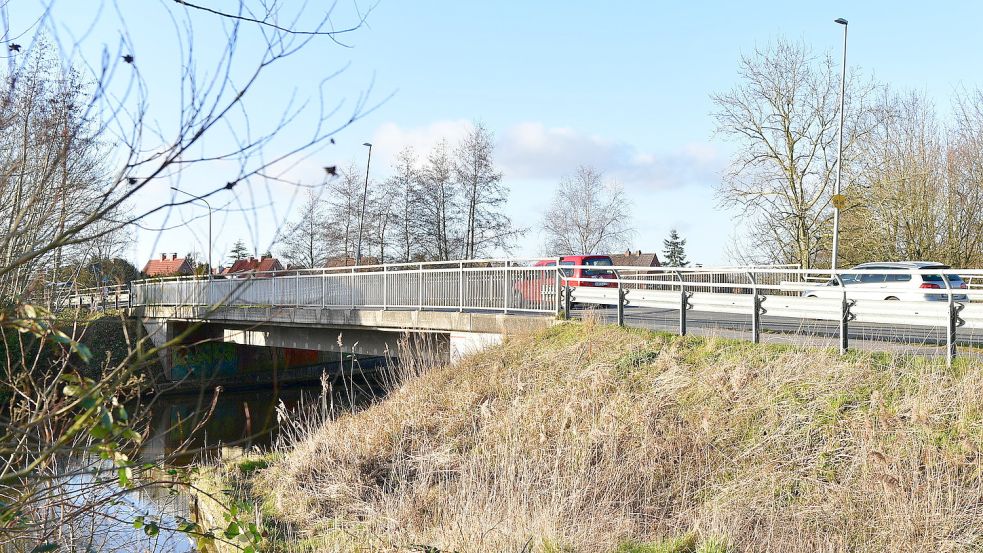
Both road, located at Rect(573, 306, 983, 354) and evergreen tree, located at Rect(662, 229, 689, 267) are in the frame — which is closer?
road, located at Rect(573, 306, 983, 354)

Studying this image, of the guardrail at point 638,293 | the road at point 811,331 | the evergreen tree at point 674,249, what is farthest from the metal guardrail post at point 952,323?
the evergreen tree at point 674,249

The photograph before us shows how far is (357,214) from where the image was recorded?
39062 mm

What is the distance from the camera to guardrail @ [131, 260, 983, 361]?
9820mm

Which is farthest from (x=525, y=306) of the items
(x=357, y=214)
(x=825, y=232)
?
(x=357, y=214)

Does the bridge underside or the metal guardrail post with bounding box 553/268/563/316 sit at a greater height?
the metal guardrail post with bounding box 553/268/563/316

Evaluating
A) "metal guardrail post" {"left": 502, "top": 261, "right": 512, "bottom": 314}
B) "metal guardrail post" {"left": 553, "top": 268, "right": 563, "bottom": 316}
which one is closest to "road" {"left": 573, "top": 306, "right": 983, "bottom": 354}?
"metal guardrail post" {"left": 553, "top": 268, "right": 563, "bottom": 316}

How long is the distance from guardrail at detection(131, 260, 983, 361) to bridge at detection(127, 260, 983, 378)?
0.9 inches

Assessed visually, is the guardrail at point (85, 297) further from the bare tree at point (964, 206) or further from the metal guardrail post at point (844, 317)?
the bare tree at point (964, 206)

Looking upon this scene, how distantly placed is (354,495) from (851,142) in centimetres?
2391

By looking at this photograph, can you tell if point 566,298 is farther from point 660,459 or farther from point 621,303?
point 660,459

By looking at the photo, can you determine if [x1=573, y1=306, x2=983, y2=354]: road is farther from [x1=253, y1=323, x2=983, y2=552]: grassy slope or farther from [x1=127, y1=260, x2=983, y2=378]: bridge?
[x1=253, y1=323, x2=983, y2=552]: grassy slope

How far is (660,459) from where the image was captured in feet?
28.6

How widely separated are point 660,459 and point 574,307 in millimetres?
7225

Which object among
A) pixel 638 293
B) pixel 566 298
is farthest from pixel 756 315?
pixel 566 298
